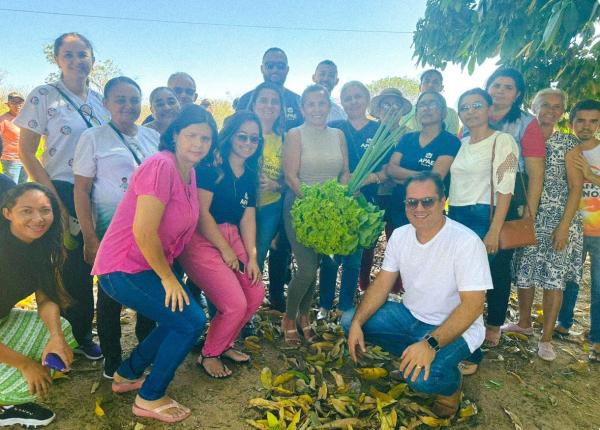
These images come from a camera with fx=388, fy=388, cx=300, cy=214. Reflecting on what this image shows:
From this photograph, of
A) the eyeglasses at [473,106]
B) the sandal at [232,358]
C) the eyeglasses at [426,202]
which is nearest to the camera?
the eyeglasses at [426,202]

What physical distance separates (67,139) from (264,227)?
185 centimetres

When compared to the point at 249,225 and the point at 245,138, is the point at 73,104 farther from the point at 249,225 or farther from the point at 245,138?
the point at 249,225

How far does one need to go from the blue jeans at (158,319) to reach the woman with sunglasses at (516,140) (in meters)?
2.78

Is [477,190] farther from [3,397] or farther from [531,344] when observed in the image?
[3,397]

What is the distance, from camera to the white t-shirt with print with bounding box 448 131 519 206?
328 cm

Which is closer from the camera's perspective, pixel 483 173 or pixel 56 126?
pixel 56 126

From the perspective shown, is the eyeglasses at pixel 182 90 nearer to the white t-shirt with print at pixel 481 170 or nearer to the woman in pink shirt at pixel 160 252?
the woman in pink shirt at pixel 160 252

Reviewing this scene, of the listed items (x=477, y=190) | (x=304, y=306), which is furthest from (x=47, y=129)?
(x=477, y=190)

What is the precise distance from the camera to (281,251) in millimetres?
4383

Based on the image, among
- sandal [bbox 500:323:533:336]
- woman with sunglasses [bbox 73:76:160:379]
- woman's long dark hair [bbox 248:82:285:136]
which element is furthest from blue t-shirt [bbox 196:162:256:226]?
sandal [bbox 500:323:533:336]

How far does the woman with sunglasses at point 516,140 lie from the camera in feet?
11.6

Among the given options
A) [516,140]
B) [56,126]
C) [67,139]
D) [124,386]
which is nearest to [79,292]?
[124,386]

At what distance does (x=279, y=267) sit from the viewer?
4.43 meters

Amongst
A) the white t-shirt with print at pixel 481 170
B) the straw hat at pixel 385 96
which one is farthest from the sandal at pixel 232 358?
the straw hat at pixel 385 96
